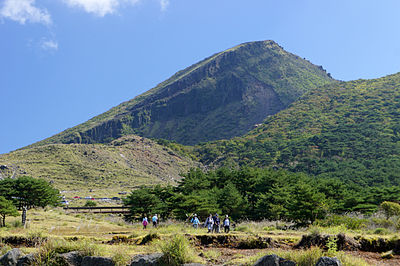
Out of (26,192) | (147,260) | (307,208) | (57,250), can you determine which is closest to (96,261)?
(57,250)

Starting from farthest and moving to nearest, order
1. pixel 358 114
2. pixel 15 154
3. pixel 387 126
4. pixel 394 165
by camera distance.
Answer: pixel 358 114
pixel 387 126
pixel 15 154
pixel 394 165

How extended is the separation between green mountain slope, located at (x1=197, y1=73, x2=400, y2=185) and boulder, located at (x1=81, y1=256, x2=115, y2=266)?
7119cm

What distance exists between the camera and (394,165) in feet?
276

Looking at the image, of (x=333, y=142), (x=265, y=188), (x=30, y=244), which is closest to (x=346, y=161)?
(x=333, y=142)

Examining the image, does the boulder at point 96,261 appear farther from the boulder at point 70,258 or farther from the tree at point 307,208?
the tree at point 307,208

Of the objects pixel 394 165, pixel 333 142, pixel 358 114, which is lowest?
pixel 394 165

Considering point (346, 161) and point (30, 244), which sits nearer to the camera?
point (30, 244)

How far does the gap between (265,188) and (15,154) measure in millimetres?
93922

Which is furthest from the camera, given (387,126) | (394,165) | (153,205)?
(387,126)

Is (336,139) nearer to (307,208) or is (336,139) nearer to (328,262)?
(307,208)

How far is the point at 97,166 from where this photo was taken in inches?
4092

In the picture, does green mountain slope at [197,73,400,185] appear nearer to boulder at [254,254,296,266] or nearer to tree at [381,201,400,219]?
tree at [381,201,400,219]

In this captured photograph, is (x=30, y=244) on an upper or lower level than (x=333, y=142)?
lower

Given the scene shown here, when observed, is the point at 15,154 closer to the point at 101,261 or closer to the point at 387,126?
the point at 101,261
